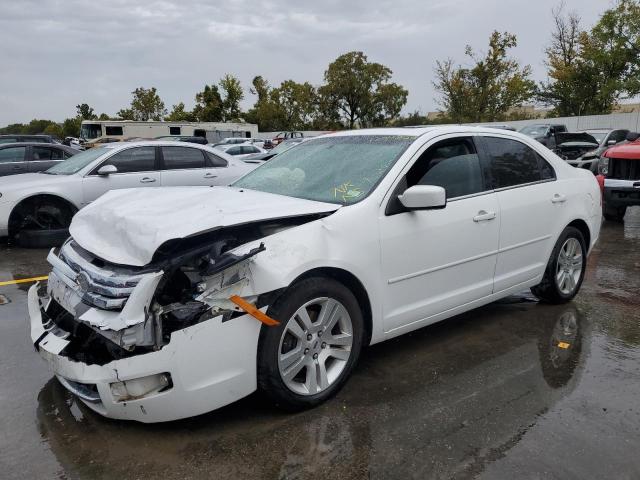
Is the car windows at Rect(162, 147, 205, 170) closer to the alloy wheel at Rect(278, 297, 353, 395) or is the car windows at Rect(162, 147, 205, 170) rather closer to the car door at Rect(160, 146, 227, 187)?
the car door at Rect(160, 146, 227, 187)

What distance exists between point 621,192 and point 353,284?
7511 millimetres

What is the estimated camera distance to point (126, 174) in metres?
8.51

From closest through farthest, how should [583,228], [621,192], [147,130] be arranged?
[583,228] < [621,192] < [147,130]

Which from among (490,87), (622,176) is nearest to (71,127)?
(490,87)

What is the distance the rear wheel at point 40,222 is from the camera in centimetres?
791

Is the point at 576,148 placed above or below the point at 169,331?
above

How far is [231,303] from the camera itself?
279 cm

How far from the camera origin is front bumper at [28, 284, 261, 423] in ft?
8.68

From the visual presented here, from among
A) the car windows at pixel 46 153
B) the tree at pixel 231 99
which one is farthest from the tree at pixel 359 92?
the car windows at pixel 46 153

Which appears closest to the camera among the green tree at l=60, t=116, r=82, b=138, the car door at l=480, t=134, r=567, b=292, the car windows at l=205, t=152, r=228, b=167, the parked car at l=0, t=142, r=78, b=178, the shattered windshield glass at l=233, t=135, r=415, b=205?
the shattered windshield glass at l=233, t=135, r=415, b=205

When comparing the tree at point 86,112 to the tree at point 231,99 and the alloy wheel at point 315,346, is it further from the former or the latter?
the alloy wheel at point 315,346

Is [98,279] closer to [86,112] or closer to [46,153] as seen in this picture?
[46,153]

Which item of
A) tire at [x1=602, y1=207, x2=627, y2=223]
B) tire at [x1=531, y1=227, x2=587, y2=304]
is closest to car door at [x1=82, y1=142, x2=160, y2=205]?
tire at [x1=531, y1=227, x2=587, y2=304]

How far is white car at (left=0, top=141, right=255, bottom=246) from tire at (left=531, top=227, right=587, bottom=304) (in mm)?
5960
